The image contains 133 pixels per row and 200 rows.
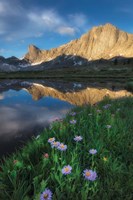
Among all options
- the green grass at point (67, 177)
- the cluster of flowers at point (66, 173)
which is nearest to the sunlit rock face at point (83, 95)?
the green grass at point (67, 177)

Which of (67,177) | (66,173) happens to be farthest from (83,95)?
(66,173)

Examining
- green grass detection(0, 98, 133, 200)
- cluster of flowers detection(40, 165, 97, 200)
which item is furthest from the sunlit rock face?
cluster of flowers detection(40, 165, 97, 200)

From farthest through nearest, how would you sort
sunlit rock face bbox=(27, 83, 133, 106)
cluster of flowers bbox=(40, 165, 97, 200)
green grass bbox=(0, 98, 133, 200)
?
sunlit rock face bbox=(27, 83, 133, 106) < green grass bbox=(0, 98, 133, 200) < cluster of flowers bbox=(40, 165, 97, 200)

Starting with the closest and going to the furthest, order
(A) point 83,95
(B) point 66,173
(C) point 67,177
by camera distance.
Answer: (B) point 66,173
(C) point 67,177
(A) point 83,95

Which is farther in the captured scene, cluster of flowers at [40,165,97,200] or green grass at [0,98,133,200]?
green grass at [0,98,133,200]

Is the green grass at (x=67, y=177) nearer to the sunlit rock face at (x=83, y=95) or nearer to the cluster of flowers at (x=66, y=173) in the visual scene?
the cluster of flowers at (x=66, y=173)

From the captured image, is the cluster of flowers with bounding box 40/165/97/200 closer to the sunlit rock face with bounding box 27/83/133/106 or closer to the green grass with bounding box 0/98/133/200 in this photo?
the green grass with bounding box 0/98/133/200

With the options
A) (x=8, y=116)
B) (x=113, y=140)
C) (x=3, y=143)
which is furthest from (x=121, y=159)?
(x=8, y=116)

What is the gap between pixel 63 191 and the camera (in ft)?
12.0

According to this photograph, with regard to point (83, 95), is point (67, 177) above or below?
above

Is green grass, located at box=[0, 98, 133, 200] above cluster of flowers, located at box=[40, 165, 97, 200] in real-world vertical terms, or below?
below

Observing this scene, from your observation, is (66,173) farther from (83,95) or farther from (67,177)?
(83,95)

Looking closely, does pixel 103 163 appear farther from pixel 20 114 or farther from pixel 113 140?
pixel 20 114

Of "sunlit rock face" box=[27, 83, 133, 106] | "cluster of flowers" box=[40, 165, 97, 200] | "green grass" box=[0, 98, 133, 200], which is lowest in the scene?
"sunlit rock face" box=[27, 83, 133, 106]
